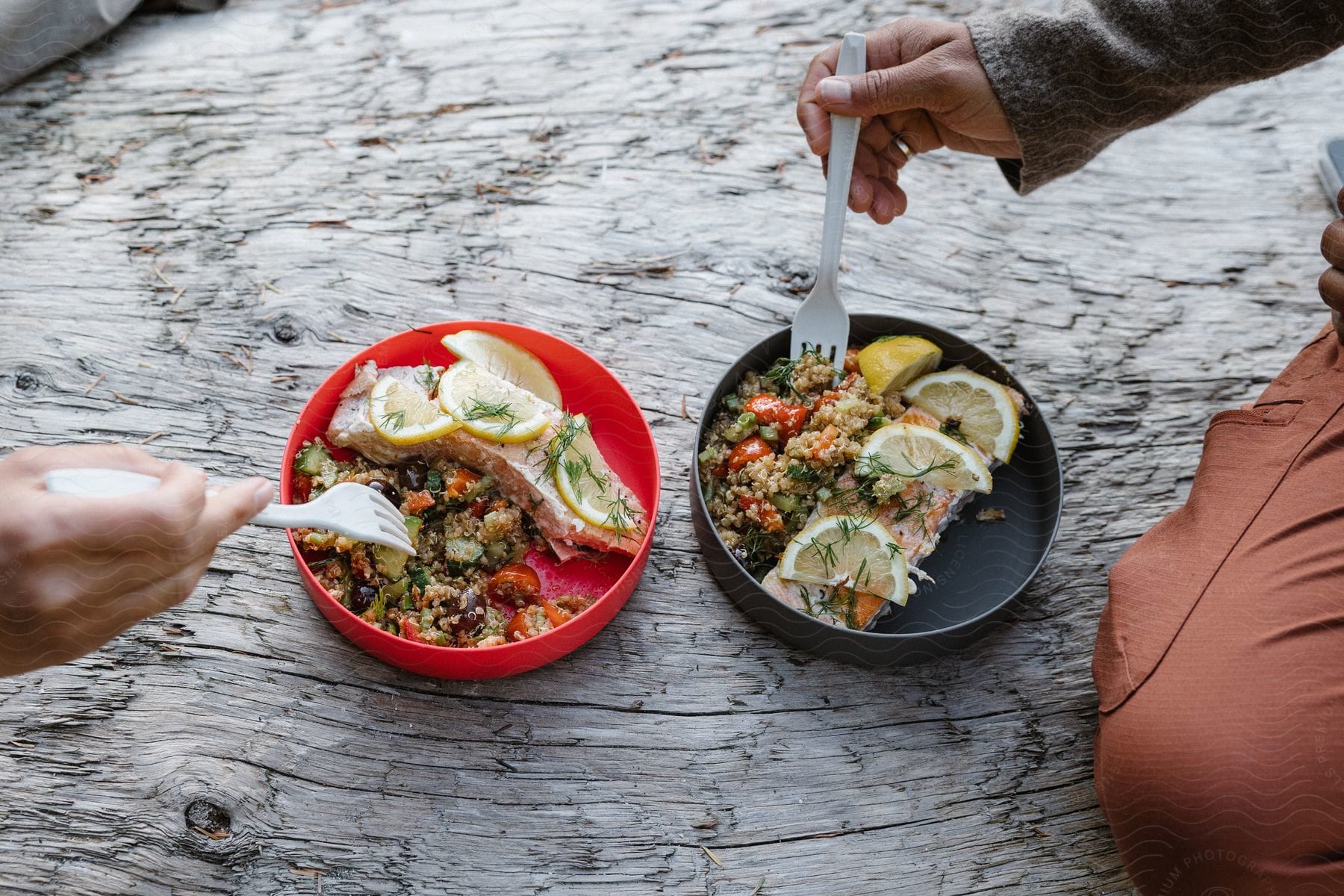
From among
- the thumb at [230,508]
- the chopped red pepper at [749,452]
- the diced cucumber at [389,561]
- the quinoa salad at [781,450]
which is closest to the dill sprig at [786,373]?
the quinoa salad at [781,450]

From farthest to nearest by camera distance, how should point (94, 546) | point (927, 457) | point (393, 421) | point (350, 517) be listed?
point (927, 457)
point (393, 421)
point (350, 517)
point (94, 546)

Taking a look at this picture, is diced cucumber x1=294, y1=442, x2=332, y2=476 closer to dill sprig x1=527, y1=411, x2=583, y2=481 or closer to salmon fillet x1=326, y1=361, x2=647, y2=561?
salmon fillet x1=326, y1=361, x2=647, y2=561

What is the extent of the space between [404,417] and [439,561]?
9.0 inches

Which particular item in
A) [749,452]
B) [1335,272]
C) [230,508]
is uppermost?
[230,508]

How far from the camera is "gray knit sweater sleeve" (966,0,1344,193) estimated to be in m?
1.44

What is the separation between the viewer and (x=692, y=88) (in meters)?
2.10

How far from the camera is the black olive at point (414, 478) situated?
1472 millimetres

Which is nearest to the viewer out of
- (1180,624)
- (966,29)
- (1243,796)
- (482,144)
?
(1243,796)

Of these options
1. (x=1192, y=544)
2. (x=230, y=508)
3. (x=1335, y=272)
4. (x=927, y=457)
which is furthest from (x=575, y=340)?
(x=1335, y=272)

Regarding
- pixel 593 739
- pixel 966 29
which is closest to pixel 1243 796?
pixel 593 739

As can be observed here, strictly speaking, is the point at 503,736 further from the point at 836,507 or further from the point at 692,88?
the point at 692,88

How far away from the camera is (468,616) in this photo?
1.39 m

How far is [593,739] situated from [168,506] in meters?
0.77

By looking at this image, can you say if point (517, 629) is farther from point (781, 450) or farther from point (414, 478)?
point (781, 450)
